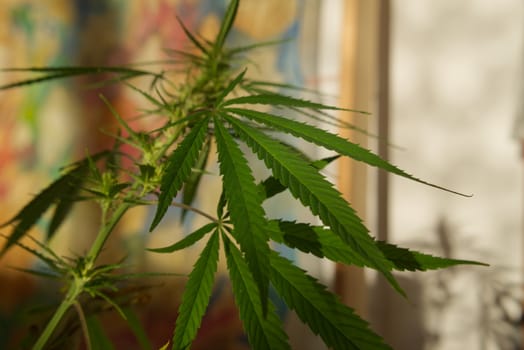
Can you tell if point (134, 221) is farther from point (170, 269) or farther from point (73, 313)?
point (73, 313)

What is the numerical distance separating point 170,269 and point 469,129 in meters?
0.94

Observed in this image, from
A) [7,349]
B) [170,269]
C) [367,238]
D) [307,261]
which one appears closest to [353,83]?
[307,261]

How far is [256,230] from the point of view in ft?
0.80

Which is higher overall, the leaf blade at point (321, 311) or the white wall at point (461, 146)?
the white wall at point (461, 146)

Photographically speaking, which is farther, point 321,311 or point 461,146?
point 461,146

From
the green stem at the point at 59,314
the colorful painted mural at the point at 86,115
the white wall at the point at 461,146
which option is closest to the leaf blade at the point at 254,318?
the green stem at the point at 59,314

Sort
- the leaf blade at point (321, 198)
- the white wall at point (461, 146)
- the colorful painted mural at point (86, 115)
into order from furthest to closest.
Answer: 1. the white wall at point (461, 146)
2. the colorful painted mural at point (86, 115)
3. the leaf blade at point (321, 198)

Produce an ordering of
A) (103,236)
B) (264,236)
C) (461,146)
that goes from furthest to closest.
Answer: (461,146)
(103,236)
(264,236)

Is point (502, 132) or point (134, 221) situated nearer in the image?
point (134, 221)

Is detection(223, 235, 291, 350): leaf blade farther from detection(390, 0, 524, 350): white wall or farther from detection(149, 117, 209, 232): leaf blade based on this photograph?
detection(390, 0, 524, 350): white wall

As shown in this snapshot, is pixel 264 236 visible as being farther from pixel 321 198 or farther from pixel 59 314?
pixel 59 314

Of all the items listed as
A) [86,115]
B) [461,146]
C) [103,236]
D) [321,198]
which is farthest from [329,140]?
[461,146]

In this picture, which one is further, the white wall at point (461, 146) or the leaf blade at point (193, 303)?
the white wall at point (461, 146)

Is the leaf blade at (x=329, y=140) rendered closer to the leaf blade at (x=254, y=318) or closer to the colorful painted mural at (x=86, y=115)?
the leaf blade at (x=254, y=318)
